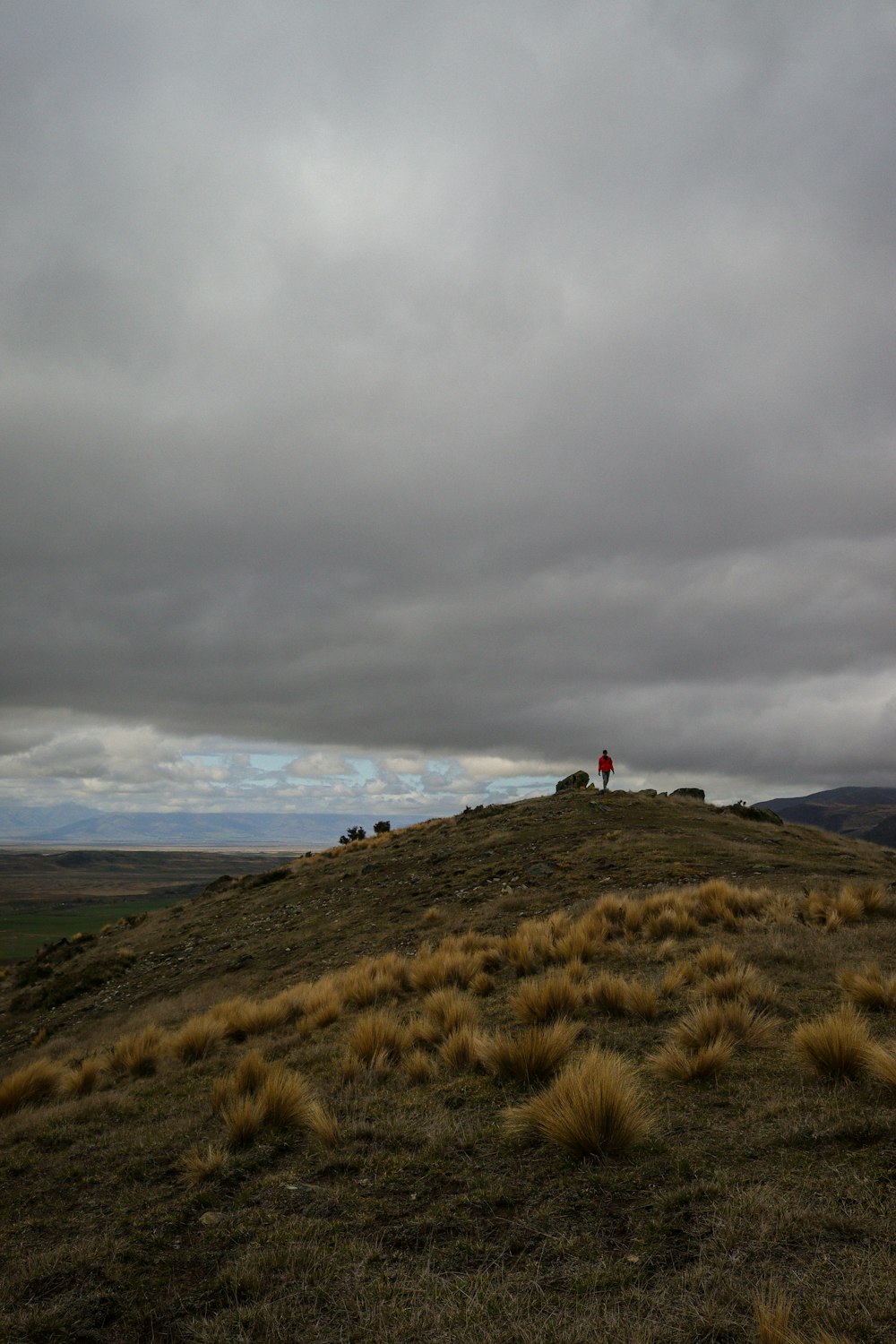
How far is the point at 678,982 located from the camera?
367 inches

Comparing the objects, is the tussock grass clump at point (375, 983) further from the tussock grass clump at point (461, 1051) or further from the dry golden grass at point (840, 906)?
the dry golden grass at point (840, 906)

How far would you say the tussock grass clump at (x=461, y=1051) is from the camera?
7638 mm

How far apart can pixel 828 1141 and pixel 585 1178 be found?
1.77 m

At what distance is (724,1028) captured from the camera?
709 centimetres

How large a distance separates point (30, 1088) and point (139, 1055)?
1422 millimetres

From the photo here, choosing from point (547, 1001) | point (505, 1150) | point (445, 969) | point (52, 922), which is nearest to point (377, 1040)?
point (547, 1001)

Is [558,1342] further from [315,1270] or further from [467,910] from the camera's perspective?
[467,910]

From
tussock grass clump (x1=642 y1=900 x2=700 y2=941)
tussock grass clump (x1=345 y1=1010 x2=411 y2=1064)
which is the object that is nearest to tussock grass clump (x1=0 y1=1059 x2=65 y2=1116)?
tussock grass clump (x1=345 y1=1010 x2=411 y2=1064)

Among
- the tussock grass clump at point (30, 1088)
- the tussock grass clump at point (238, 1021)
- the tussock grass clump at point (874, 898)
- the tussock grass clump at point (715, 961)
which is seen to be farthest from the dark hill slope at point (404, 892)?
the tussock grass clump at point (715, 961)

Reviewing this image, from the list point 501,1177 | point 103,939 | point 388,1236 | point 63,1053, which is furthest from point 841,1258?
point 103,939

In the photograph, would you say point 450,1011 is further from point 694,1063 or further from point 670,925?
point 670,925

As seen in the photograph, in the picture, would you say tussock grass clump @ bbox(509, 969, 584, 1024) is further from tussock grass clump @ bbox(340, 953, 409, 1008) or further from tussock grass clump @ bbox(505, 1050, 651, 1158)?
tussock grass clump @ bbox(340, 953, 409, 1008)

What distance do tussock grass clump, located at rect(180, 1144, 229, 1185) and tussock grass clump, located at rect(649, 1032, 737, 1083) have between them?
394cm

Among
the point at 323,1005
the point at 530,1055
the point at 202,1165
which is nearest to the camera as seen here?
the point at 202,1165
